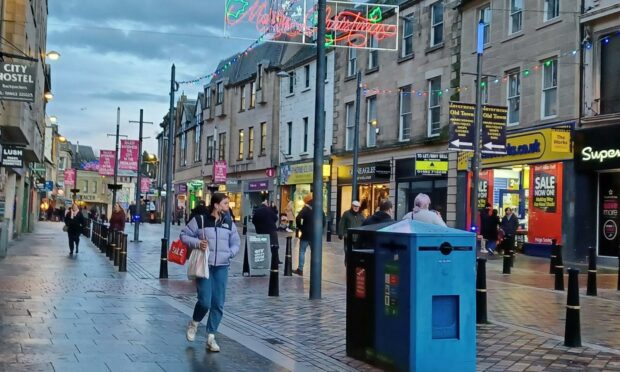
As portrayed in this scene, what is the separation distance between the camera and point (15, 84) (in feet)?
54.4

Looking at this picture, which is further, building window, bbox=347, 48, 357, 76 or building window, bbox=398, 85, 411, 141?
building window, bbox=347, 48, 357, 76

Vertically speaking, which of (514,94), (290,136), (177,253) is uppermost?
(290,136)

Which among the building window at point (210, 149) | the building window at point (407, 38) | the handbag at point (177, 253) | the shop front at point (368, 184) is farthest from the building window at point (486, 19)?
the building window at point (210, 149)

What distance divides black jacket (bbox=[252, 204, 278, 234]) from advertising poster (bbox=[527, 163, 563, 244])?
413 inches

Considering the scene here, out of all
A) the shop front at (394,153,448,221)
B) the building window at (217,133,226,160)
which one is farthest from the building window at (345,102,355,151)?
the building window at (217,133,226,160)

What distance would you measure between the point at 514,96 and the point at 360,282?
19.6 meters

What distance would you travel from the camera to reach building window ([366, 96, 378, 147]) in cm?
3522

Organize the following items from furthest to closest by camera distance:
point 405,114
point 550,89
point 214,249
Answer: point 405,114
point 550,89
point 214,249

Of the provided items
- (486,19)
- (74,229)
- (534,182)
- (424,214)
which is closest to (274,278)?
(424,214)

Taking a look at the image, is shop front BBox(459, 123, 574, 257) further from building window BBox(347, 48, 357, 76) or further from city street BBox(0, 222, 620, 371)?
building window BBox(347, 48, 357, 76)

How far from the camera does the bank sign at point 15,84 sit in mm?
16438

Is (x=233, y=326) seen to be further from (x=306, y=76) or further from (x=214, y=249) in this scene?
(x=306, y=76)

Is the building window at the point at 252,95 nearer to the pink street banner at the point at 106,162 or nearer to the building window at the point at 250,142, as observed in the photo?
the building window at the point at 250,142

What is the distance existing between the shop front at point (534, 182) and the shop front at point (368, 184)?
21.2ft
